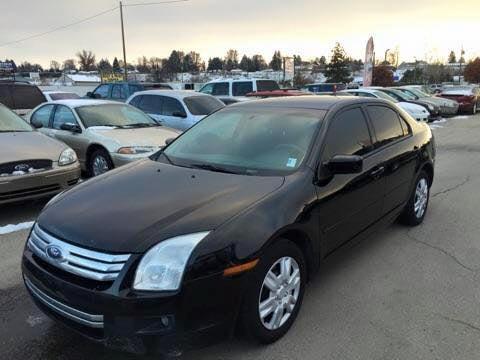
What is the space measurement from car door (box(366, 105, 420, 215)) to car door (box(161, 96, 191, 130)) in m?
6.20

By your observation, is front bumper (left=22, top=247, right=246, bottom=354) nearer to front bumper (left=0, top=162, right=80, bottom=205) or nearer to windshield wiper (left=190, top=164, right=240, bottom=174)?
windshield wiper (left=190, top=164, right=240, bottom=174)

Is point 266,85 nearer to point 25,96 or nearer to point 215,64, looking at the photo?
point 25,96

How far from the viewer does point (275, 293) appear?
300 centimetres

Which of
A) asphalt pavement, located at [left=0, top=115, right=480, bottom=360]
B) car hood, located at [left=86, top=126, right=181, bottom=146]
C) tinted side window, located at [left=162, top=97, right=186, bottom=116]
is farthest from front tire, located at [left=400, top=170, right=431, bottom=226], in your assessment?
tinted side window, located at [left=162, top=97, right=186, bottom=116]

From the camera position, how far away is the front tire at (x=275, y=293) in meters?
2.79

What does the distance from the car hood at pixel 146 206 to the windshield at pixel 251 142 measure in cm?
23

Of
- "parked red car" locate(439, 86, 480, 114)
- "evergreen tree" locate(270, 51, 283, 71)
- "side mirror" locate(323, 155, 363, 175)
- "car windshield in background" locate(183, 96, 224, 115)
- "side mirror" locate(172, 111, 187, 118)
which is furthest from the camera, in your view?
"evergreen tree" locate(270, 51, 283, 71)

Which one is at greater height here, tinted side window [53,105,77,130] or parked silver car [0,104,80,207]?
tinted side window [53,105,77,130]

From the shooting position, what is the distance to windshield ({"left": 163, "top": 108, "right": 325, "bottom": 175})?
3590 millimetres

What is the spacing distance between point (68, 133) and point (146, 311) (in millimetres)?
6626

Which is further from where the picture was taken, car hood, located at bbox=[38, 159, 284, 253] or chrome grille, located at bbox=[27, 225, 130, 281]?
car hood, located at bbox=[38, 159, 284, 253]

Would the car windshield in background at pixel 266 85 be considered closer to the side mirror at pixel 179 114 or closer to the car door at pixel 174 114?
the car door at pixel 174 114

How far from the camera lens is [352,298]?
368 cm

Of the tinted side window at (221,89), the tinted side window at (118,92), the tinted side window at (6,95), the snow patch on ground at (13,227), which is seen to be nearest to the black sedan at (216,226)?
the snow patch on ground at (13,227)
